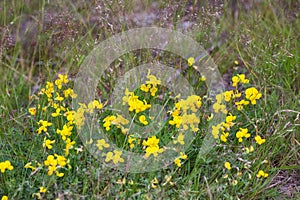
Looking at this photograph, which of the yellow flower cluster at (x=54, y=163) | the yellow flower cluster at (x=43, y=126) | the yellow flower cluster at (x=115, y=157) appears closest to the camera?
the yellow flower cluster at (x=54, y=163)

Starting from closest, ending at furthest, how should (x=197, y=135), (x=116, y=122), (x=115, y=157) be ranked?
(x=115, y=157), (x=116, y=122), (x=197, y=135)

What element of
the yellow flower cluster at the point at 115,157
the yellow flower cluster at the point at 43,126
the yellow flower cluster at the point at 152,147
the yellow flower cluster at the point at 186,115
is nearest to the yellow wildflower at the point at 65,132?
the yellow flower cluster at the point at 43,126

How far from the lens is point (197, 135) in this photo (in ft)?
8.08

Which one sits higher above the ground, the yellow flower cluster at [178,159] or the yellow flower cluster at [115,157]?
the yellow flower cluster at [115,157]

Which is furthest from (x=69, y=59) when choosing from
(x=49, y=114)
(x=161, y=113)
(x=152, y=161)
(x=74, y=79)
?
(x=152, y=161)

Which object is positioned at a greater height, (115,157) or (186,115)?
(186,115)

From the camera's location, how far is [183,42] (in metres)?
3.06

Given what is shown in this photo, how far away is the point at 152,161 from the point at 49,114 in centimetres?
66

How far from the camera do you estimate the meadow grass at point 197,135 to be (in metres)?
2.23

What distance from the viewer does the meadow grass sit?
7.33 feet

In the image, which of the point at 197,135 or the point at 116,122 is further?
the point at 197,135

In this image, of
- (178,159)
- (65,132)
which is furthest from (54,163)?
(178,159)

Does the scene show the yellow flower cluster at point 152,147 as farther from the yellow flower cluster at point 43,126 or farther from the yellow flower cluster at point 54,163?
the yellow flower cluster at point 43,126

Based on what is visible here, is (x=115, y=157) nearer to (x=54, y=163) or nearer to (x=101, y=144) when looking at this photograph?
(x=101, y=144)
